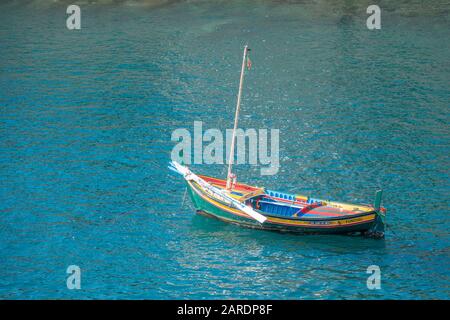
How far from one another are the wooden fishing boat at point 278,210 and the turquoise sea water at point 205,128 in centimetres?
106

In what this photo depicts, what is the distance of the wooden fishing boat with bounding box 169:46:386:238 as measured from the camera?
57812mm

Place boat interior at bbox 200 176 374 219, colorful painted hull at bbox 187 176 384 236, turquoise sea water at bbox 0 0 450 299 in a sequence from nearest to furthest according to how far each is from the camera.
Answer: turquoise sea water at bbox 0 0 450 299 → colorful painted hull at bbox 187 176 384 236 → boat interior at bbox 200 176 374 219

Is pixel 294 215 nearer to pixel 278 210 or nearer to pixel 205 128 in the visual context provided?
pixel 278 210

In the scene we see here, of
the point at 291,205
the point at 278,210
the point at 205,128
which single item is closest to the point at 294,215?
the point at 291,205

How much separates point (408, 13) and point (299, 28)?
19.1m

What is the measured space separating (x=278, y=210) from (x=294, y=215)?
1.82 m

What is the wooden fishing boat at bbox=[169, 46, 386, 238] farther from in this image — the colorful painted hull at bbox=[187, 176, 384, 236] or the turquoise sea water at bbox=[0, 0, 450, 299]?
the turquoise sea water at bbox=[0, 0, 450, 299]

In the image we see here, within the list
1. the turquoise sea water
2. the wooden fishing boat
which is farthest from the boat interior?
the turquoise sea water

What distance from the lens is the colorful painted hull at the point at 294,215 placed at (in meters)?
57.7

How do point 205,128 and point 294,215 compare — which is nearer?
point 294,215

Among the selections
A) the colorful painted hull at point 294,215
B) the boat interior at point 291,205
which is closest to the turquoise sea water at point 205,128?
the colorful painted hull at point 294,215

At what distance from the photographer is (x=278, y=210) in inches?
2398
